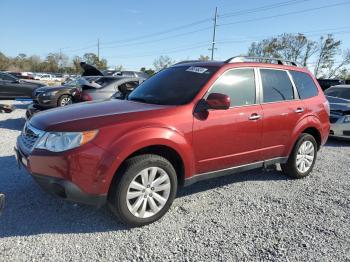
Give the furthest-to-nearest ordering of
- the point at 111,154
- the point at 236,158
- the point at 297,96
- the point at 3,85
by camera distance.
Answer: the point at 3,85 → the point at 297,96 → the point at 236,158 → the point at 111,154

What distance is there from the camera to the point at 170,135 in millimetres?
3479

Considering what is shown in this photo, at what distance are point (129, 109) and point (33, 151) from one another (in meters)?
1.07

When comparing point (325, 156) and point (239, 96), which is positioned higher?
point (239, 96)

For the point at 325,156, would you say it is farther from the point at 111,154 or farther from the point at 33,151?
the point at 33,151

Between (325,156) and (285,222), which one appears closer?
(285,222)

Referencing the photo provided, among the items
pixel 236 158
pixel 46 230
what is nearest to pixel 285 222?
pixel 236 158

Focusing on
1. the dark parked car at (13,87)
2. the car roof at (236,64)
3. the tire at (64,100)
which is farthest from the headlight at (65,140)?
the dark parked car at (13,87)

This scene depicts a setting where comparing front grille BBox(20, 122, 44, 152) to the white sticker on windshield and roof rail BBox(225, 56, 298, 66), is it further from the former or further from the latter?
roof rail BBox(225, 56, 298, 66)

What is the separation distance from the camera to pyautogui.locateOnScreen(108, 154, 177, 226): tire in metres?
3.26

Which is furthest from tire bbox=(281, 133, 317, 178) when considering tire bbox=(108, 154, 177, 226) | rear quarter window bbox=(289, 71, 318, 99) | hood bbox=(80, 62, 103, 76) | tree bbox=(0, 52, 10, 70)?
tree bbox=(0, 52, 10, 70)

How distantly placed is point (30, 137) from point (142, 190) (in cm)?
132

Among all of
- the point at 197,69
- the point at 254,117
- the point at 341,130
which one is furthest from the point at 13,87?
the point at 254,117

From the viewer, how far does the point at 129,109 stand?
12.0ft

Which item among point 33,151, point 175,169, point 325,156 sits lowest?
point 325,156
